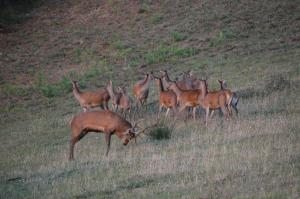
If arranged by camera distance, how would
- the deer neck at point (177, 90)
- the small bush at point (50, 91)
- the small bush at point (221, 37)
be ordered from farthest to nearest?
1. the small bush at point (221, 37)
2. the small bush at point (50, 91)
3. the deer neck at point (177, 90)

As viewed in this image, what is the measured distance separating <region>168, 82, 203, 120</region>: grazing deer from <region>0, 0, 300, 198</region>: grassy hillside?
1.77 ft

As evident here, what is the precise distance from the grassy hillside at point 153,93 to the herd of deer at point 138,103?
16.5 inches

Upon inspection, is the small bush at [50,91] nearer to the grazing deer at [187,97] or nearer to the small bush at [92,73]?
the small bush at [92,73]

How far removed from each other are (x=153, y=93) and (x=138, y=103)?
11.1ft

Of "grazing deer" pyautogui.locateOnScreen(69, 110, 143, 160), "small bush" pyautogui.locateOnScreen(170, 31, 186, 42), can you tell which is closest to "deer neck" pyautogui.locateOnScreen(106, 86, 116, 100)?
"grazing deer" pyautogui.locateOnScreen(69, 110, 143, 160)

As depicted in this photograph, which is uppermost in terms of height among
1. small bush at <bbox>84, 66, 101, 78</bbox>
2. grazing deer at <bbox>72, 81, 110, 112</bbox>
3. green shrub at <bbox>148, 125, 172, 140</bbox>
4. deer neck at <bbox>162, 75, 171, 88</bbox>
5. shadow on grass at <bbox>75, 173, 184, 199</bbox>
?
small bush at <bbox>84, 66, 101, 78</bbox>

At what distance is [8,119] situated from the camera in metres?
26.2

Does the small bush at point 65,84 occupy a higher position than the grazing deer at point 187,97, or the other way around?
the small bush at point 65,84

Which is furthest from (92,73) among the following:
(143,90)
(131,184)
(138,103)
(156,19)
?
(131,184)

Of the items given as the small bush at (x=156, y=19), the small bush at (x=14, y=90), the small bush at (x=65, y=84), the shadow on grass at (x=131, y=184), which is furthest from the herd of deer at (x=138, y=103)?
the small bush at (x=156, y=19)

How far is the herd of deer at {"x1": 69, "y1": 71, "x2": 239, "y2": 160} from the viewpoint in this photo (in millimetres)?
16719

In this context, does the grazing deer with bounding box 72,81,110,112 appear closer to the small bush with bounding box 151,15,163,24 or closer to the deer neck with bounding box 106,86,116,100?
the deer neck with bounding box 106,86,116,100

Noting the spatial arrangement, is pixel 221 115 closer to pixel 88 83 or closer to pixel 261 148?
pixel 261 148

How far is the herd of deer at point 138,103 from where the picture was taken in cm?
1672
